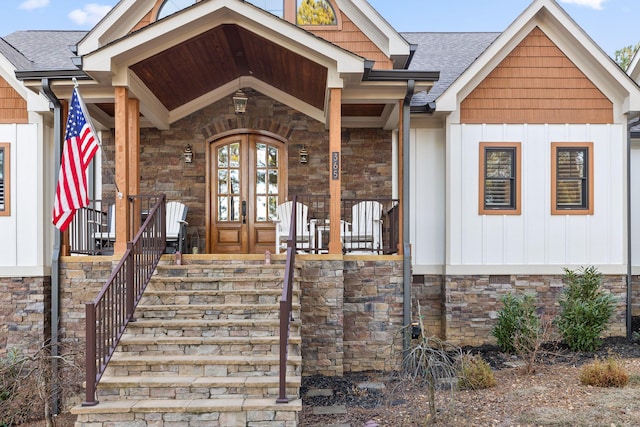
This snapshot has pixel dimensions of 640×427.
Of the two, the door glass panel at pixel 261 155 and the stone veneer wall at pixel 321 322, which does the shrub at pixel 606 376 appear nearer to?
the stone veneer wall at pixel 321 322

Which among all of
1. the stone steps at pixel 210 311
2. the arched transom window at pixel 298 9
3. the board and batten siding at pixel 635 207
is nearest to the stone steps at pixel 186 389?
the stone steps at pixel 210 311

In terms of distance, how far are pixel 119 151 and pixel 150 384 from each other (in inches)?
125

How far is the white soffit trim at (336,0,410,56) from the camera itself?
859 cm

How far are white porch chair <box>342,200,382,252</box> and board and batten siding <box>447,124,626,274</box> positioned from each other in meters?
1.18

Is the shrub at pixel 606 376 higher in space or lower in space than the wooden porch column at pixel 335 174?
lower

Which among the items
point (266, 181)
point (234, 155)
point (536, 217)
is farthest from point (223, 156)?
point (536, 217)

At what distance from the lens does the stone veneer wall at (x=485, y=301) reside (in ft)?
28.6

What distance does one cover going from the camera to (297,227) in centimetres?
905

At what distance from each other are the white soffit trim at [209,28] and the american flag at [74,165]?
2.43 ft

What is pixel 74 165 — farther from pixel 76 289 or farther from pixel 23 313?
pixel 23 313

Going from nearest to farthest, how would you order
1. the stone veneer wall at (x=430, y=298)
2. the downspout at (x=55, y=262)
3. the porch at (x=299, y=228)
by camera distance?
1. the downspout at (x=55, y=262)
2. the porch at (x=299, y=228)
3. the stone veneer wall at (x=430, y=298)

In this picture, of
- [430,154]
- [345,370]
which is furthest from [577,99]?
[345,370]

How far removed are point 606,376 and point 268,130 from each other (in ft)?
20.9

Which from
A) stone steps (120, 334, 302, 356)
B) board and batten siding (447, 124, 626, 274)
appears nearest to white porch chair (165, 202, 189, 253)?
stone steps (120, 334, 302, 356)
